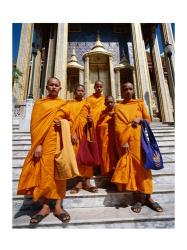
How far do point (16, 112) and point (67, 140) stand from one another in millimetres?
5276

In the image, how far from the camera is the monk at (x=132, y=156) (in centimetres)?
318

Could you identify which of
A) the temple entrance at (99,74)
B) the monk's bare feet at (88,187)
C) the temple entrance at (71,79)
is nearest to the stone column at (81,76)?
the temple entrance at (71,79)

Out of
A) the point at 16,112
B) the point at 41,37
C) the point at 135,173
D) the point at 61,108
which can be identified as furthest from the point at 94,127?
the point at 41,37

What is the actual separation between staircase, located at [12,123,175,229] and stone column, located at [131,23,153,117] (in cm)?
486

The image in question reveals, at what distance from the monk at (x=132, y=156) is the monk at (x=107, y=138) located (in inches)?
16.7

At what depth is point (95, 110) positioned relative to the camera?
14.2ft

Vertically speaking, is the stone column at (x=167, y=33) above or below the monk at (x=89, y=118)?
above

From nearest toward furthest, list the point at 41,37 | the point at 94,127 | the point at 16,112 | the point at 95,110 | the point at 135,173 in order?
the point at 135,173 < the point at 94,127 < the point at 95,110 < the point at 16,112 < the point at 41,37

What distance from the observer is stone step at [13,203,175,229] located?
2.87 meters

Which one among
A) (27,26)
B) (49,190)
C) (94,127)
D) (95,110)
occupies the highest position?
(27,26)

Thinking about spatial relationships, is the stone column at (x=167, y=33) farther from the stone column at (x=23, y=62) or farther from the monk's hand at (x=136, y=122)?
the monk's hand at (x=136, y=122)

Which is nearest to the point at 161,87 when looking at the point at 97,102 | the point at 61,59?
the point at 61,59

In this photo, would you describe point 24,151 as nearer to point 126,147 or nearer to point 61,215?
point 61,215

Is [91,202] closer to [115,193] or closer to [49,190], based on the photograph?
[115,193]
